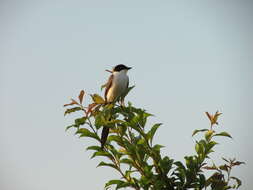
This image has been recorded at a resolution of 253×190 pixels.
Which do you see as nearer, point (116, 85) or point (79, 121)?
point (79, 121)

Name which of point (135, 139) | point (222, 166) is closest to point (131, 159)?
point (135, 139)

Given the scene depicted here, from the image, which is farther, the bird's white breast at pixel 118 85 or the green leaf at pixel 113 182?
the bird's white breast at pixel 118 85

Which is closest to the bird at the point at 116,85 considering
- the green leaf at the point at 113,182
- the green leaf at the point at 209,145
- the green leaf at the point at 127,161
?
the green leaf at the point at 127,161

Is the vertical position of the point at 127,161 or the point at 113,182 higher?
the point at 127,161

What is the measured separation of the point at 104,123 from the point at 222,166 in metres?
1.63

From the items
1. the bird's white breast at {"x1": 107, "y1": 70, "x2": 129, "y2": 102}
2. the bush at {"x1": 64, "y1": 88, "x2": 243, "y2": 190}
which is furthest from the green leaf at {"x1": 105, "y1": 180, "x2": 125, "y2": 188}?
the bird's white breast at {"x1": 107, "y1": 70, "x2": 129, "y2": 102}

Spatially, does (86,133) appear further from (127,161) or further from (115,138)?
(127,161)

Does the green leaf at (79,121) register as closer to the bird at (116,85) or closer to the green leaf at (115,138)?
the green leaf at (115,138)

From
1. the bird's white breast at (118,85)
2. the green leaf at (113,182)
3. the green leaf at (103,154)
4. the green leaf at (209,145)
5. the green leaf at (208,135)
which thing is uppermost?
the bird's white breast at (118,85)

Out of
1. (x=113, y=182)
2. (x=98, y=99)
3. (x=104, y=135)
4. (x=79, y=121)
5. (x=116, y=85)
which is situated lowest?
(x=113, y=182)

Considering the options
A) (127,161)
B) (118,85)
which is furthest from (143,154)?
(118,85)

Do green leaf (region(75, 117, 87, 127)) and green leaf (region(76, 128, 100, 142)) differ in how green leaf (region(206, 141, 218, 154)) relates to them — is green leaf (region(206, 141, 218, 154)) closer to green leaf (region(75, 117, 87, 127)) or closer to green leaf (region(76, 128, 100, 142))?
green leaf (region(76, 128, 100, 142))

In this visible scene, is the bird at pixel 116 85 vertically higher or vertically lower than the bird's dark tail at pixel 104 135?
higher

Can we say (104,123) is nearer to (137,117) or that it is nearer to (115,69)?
(137,117)
